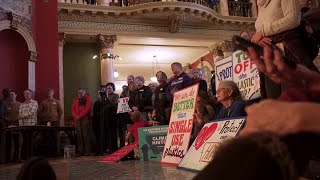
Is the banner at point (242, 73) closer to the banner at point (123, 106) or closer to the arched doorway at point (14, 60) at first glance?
the banner at point (123, 106)

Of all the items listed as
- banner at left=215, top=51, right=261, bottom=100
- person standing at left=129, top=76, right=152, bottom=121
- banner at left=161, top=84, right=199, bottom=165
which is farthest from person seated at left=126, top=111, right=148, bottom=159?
banner at left=215, top=51, right=261, bottom=100

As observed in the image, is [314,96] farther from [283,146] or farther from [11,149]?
[11,149]

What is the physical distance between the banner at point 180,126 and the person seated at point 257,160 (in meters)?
3.80

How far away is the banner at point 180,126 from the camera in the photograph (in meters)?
4.84

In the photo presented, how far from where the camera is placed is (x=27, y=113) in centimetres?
850

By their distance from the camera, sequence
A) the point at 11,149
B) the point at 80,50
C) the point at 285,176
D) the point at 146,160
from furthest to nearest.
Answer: the point at 80,50 < the point at 11,149 < the point at 146,160 < the point at 285,176

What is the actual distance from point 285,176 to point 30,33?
33.9 feet

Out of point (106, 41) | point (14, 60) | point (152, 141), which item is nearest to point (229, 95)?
point (152, 141)

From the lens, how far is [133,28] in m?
14.6

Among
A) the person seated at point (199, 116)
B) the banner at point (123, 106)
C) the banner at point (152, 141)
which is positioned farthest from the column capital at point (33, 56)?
the person seated at point (199, 116)

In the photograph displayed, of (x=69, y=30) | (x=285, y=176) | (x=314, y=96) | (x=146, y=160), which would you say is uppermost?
(x=69, y=30)

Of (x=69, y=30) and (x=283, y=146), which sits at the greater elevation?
(x=69, y=30)

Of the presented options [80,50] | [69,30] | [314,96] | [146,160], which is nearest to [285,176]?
[314,96]

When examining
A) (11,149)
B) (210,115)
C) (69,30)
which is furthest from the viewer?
(69,30)
